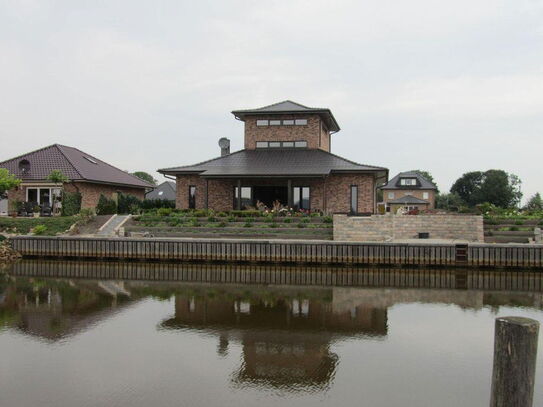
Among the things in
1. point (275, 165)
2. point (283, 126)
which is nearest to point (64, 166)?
point (275, 165)

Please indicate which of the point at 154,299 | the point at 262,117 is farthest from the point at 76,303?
the point at 262,117

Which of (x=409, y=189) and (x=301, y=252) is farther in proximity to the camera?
(x=409, y=189)

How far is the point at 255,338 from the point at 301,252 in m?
10.5

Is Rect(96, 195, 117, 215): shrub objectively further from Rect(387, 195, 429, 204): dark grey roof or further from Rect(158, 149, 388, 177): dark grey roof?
Rect(387, 195, 429, 204): dark grey roof

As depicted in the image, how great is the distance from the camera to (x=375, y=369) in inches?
345

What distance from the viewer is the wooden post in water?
428 cm

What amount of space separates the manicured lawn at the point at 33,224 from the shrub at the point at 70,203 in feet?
6.97

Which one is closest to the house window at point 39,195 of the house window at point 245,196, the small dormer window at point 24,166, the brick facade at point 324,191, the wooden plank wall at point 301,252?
the small dormer window at point 24,166

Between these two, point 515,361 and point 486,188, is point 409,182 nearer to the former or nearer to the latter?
point 486,188

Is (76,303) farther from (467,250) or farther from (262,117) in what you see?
(262,117)

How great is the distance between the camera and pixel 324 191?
28.2 m

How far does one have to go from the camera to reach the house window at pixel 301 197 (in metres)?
29.7

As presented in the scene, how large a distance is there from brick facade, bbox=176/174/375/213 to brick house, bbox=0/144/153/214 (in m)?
6.81

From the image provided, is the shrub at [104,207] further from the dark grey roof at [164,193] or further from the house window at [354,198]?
the dark grey roof at [164,193]
